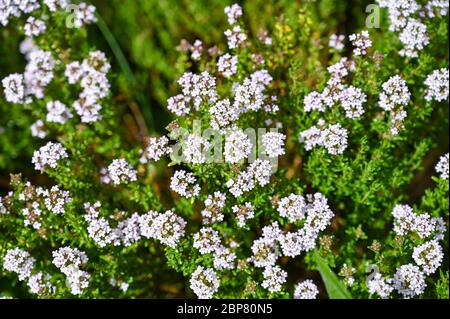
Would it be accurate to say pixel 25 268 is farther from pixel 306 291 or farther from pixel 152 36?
pixel 152 36

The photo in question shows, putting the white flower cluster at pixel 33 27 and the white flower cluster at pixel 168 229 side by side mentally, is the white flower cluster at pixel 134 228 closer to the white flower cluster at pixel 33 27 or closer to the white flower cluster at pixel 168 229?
the white flower cluster at pixel 168 229

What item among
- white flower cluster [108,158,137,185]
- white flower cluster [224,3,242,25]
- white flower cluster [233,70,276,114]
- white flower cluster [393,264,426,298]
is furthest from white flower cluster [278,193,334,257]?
white flower cluster [224,3,242,25]

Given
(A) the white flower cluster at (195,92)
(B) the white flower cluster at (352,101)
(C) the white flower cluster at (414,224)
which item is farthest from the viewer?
(B) the white flower cluster at (352,101)

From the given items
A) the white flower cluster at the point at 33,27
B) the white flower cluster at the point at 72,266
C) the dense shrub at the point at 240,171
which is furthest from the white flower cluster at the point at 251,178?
the white flower cluster at the point at 33,27

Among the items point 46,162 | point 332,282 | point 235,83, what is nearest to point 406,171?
point 332,282

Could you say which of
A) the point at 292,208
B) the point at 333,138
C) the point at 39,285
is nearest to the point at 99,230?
the point at 39,285

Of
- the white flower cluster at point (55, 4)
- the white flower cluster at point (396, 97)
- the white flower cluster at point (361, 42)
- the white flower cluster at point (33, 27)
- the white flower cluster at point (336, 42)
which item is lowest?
the white flower cluster at point (396, 97)
